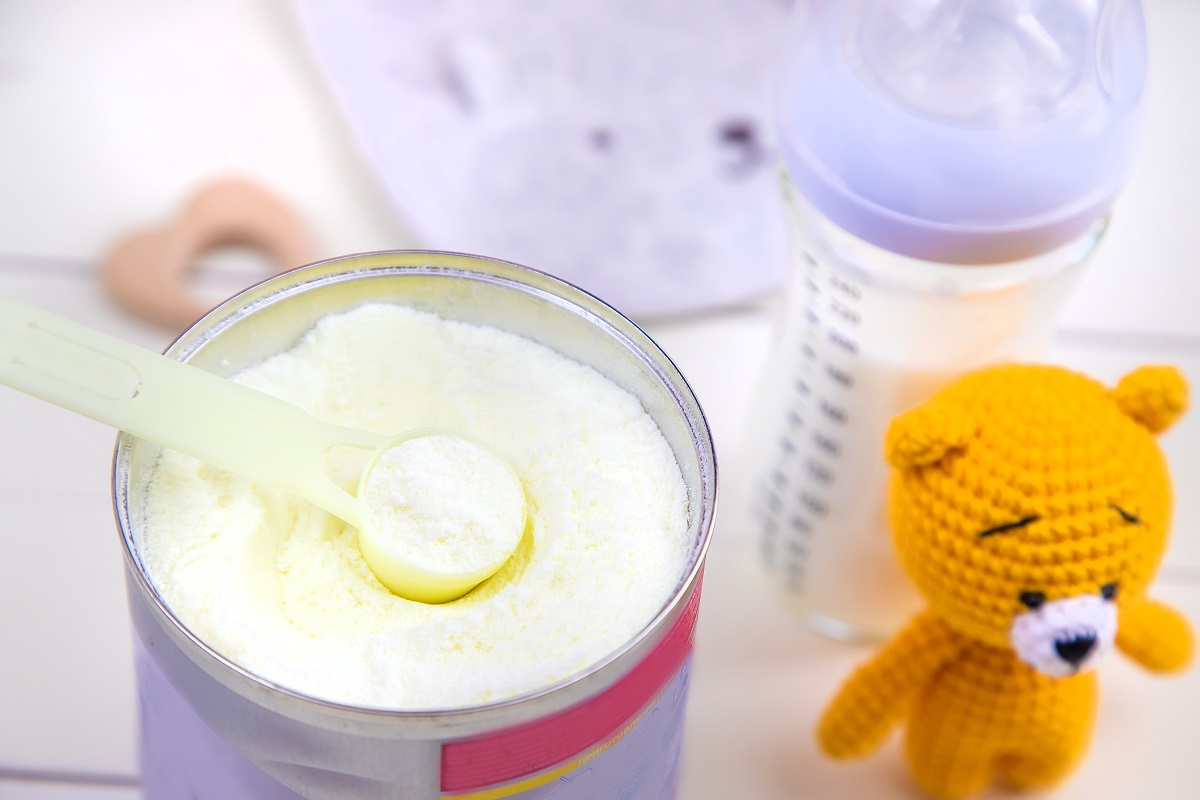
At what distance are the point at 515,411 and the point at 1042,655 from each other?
210 millimetres

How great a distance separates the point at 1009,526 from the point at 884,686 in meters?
0.11

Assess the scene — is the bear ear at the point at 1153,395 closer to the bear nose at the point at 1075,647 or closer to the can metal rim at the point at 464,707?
the bear nose at the point at 1075,647

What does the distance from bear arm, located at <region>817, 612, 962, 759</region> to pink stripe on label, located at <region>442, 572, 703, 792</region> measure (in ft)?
0.68

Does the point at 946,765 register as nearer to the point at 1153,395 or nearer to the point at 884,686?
the point at 884,686

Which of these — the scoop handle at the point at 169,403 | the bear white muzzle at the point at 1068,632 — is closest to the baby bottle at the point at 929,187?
the bear white muzzle at the point at 1068,632

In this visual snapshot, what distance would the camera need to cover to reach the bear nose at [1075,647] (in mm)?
465

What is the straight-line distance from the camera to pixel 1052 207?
46 centimetres

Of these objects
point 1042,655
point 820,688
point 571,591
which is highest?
point 571,591

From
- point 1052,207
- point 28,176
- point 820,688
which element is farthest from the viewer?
point 28,176

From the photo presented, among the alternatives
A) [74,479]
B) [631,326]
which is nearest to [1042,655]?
[631,326]

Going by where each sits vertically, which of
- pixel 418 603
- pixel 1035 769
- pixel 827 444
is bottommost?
pixel 1035 769

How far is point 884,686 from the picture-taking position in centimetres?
54

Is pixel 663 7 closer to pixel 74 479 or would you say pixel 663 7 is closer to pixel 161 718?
pixel 74 479

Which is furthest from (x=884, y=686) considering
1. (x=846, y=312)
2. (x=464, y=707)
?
(x=464, y=707)
